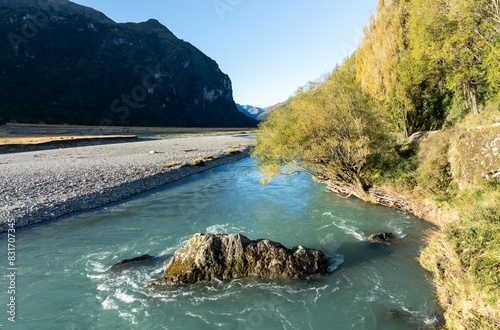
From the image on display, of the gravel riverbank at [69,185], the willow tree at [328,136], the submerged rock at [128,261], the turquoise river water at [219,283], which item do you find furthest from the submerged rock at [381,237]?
the gravel riverbank at [69,185]

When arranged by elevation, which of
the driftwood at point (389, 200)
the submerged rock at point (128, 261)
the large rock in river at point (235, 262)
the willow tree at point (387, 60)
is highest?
the willow tree at point (387, 60)

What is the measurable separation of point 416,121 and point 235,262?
93.1 ft

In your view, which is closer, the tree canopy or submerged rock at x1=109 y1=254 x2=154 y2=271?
submerged rock at x1=109 y1=254 x2=154 y2=271

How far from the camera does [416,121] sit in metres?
31.0

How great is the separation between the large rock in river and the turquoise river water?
18.6 inches

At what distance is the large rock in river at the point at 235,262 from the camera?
1249 centimetres

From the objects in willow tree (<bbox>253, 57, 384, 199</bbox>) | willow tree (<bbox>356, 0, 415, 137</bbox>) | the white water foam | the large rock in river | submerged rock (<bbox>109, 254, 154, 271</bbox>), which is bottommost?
submerged rock (<bbox>109, 254, 154, 271</bbox>)

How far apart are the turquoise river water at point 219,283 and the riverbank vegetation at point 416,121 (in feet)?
6.67

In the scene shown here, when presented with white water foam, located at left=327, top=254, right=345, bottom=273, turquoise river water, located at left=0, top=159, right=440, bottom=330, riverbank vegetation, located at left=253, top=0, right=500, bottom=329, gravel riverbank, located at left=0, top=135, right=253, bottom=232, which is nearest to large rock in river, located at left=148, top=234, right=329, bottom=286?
white water foam, located at left=327, top=254, right=345, bottom=273

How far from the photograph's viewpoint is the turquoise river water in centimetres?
1026

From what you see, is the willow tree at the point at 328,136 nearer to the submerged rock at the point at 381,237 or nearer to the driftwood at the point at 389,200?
the driftwood at the point at 389,200

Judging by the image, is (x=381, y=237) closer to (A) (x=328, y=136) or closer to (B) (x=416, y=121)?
(A) (x=328, y=136)

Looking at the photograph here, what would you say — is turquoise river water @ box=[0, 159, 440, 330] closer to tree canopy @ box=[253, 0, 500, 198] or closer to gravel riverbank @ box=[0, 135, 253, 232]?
gravel riverbank @ box=[0, 135, 253, 232]

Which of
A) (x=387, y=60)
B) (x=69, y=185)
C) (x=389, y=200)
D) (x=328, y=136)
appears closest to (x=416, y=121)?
(x=387, y=60)
